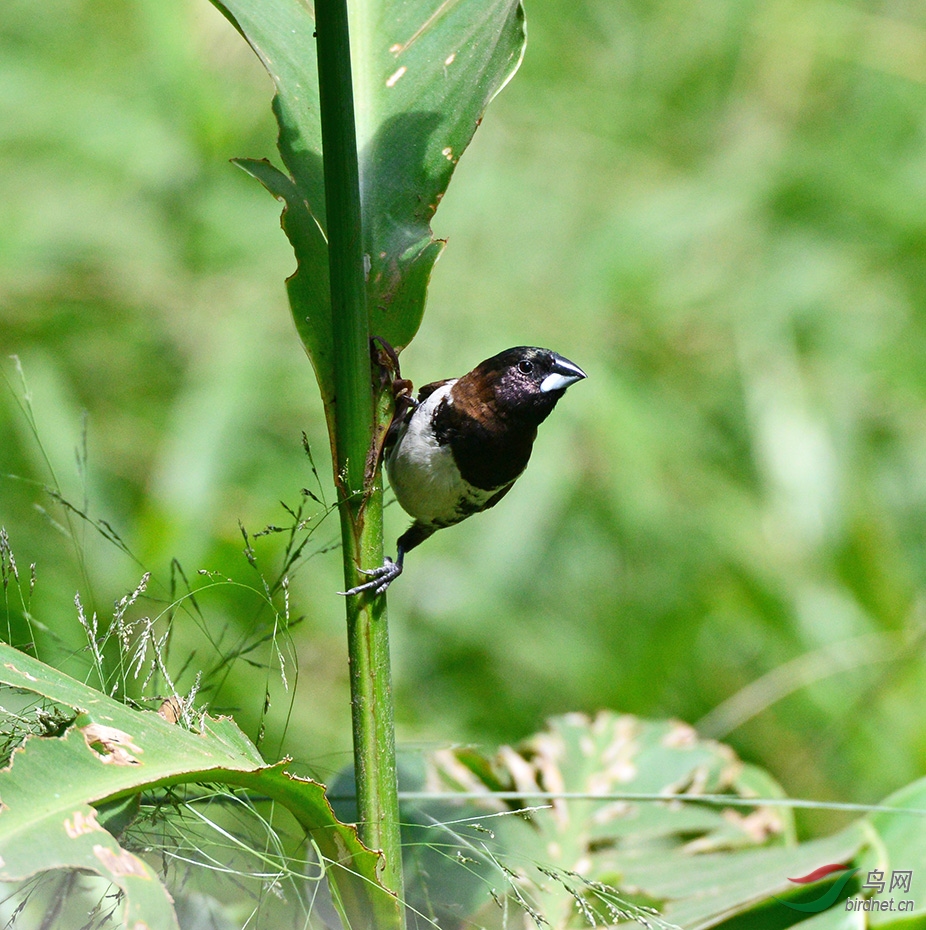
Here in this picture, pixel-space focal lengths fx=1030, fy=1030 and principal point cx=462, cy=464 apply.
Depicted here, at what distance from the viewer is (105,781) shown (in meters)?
0.74

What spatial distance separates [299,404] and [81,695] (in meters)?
2.60

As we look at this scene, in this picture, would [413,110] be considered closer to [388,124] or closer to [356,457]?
[388,124]

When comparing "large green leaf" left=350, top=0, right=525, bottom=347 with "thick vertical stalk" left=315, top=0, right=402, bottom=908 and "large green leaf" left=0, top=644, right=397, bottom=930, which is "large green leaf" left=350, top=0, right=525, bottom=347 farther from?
"large green leaf" left=0, top=644, right=397, bottom=930

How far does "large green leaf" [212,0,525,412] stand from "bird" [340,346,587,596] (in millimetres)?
591

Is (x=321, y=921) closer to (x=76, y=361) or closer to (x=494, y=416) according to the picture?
(x=494, y=416)

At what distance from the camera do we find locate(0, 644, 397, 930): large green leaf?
70cm

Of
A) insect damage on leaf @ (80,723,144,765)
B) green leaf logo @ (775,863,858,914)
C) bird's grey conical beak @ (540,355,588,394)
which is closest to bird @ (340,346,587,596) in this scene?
bird's grey conical beak @ (540,355,588,394)

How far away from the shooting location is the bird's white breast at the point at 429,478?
5.37 feet

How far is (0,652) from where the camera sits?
78 cm

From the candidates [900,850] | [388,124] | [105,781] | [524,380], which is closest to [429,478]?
[524,380]

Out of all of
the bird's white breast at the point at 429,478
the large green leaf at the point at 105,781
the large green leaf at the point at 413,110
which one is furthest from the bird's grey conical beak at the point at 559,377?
the large green leaf at the point at 105,781

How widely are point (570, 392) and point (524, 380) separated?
6.37ft

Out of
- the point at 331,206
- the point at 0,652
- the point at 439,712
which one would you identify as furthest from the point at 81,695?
the point at 439,712

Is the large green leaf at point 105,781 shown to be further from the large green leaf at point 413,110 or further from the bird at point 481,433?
the bird at point 481,433
